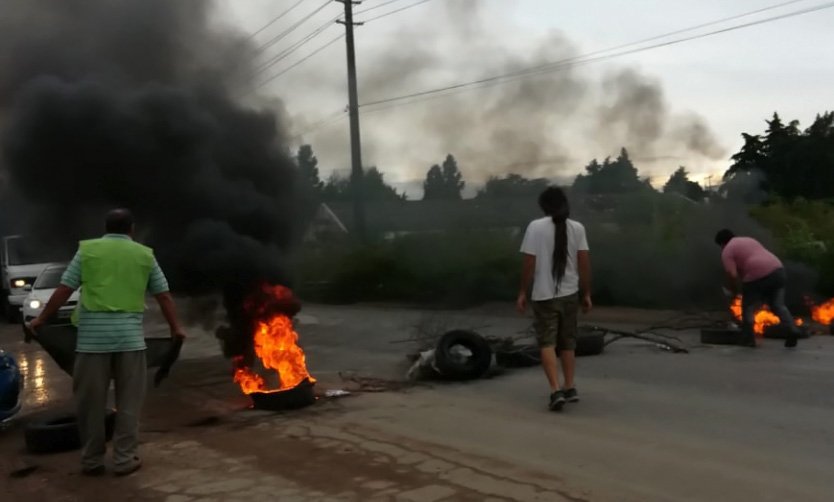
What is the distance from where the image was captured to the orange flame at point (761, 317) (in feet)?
33.6

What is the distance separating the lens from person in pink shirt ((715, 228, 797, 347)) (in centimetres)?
934

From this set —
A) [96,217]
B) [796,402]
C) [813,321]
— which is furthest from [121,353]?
[813,321]

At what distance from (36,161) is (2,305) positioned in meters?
14.7

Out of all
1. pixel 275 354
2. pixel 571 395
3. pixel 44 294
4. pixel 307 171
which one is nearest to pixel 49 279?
pixel 44 294

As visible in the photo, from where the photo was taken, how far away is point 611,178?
17.8 metres

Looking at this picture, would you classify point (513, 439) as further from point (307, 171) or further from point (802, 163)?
point (802, 163)

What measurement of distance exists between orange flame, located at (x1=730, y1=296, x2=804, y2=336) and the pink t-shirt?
1.08 m

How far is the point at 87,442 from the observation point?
5.06 metres

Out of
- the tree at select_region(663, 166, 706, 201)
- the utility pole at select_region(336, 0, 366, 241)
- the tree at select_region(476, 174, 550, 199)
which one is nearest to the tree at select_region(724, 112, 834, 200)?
the tree at select_region(663, 166, 706, 201)

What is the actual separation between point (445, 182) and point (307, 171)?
6806 mm

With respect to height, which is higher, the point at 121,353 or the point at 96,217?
the point at 96,217

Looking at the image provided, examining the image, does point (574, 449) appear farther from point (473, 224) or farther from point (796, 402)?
point (473, 224)

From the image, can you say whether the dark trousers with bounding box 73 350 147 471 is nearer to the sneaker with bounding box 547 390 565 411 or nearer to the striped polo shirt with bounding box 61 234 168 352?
the striped polo shirt with bounding box 61 234 168 352

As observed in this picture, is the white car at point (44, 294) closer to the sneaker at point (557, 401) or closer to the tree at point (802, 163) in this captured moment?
the sneaker at point (557, 401)
